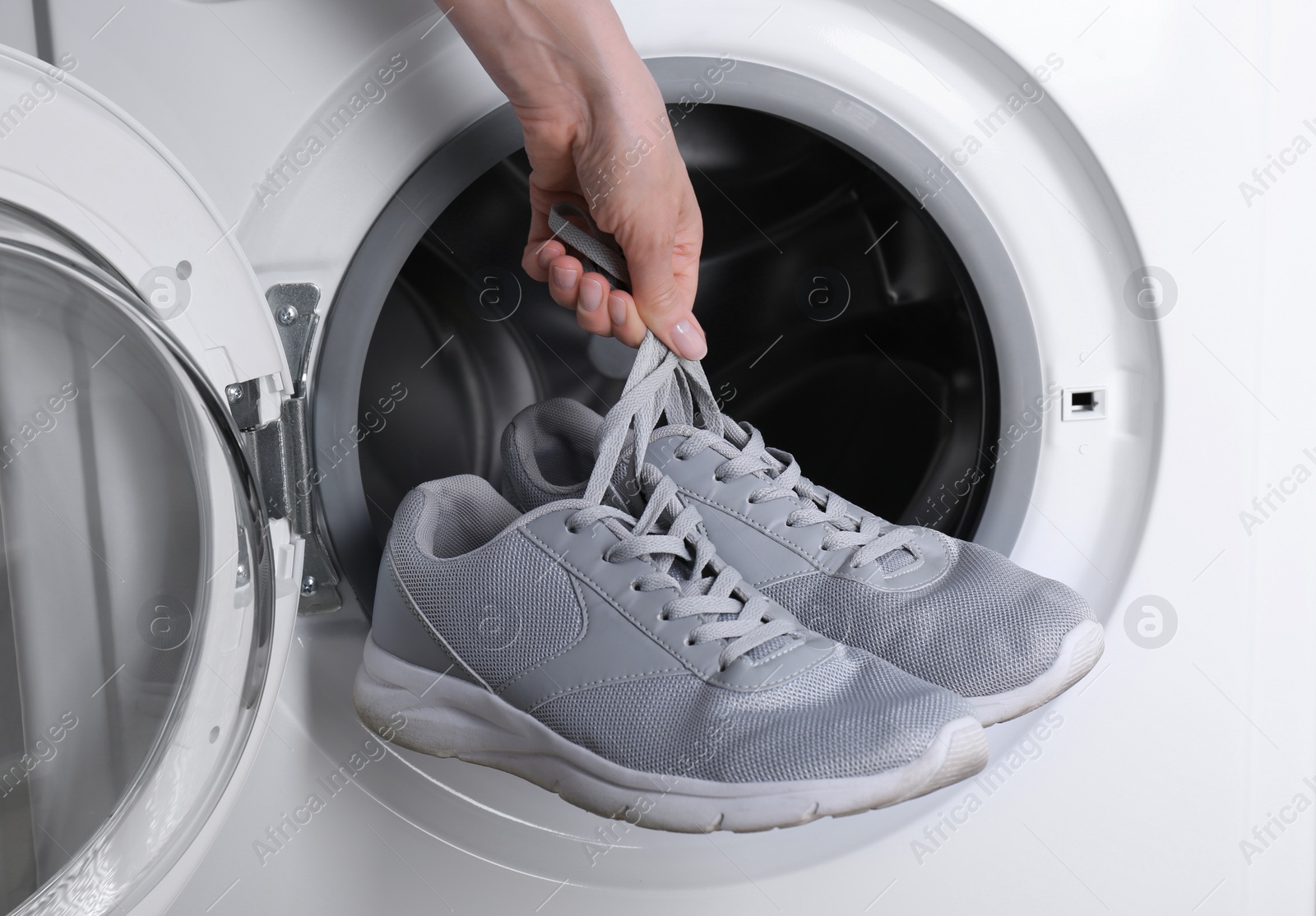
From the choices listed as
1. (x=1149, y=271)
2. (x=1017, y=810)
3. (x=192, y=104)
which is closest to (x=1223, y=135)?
(x=1149, y=271)

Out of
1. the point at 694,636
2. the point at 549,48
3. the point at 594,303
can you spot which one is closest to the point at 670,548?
the point at 694,636

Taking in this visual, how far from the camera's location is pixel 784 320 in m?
0.74

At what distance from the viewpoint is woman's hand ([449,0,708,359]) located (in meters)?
0.44

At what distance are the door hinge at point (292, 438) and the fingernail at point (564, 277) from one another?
13cm

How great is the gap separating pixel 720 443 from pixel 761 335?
0.84 ft

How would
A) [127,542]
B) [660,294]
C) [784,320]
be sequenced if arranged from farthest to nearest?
[784,320]
[660,294]
[127,542]

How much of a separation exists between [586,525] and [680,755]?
12 cm

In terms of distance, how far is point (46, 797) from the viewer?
39cm

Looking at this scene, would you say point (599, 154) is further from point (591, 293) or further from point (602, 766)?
point (602, 766)

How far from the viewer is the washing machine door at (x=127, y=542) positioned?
1.19ft

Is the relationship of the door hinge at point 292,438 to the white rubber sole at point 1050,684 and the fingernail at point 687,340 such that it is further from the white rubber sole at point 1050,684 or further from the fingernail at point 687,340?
the white rubber sole at point 1050,684

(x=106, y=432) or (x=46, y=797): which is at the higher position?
(x=106, y=432)

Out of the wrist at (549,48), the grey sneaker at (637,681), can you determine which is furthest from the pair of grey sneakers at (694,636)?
the wrist at (549,48)

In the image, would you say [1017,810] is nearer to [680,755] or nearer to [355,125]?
[680,755]
